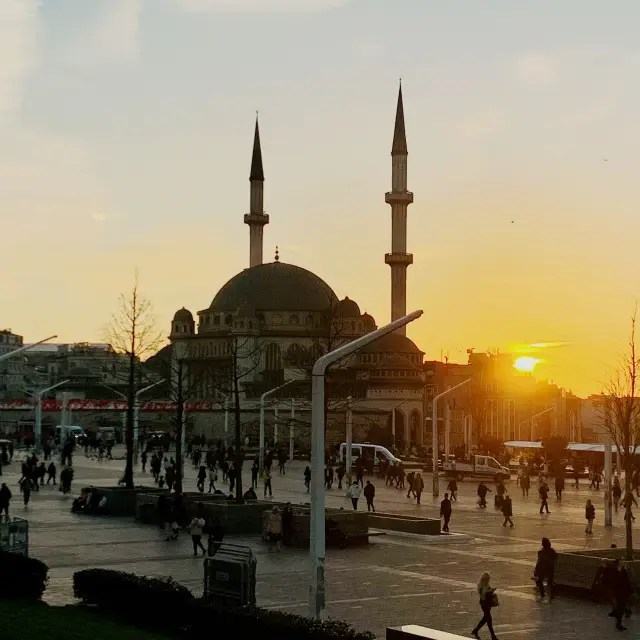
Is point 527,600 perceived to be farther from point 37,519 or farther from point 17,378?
point 17,378

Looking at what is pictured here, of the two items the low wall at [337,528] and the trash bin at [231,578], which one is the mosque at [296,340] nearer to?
the low wall at [337,528]

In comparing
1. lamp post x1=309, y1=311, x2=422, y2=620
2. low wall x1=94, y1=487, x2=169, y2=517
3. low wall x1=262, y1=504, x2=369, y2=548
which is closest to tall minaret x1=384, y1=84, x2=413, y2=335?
low wall x1=94, y1=487, x2=169, y2=517

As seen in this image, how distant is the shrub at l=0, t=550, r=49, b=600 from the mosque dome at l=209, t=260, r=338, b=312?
10107 cm

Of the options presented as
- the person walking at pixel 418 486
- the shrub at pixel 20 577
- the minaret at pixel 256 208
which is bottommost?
the shrub at pixel 20 577

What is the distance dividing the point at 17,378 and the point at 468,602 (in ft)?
508

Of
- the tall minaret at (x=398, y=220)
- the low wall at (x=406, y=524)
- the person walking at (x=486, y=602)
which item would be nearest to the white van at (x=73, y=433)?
the tall minaret at (x=398, y=220)

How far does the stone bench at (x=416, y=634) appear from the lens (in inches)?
570

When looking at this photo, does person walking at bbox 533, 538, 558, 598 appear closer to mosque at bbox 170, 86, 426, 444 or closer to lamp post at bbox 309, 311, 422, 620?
lamp post at bbox 309, 311, 422, 620

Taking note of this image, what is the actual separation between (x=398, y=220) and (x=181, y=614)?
88130 mm

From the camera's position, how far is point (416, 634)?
1488 centimetres

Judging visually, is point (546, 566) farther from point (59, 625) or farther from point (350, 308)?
point (350, 308)

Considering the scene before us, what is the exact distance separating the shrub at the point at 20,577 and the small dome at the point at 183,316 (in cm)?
10878

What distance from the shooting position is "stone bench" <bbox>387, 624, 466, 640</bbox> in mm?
14471

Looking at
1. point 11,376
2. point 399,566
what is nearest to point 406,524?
point 399,566
